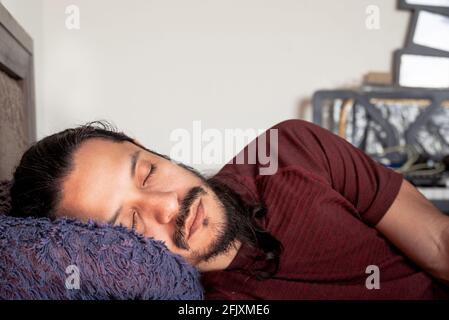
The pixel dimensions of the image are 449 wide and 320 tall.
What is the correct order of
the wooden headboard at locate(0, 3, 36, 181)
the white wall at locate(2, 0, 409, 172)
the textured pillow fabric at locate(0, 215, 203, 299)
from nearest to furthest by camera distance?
the textured pillow fabric at locate(0, 215, 203, 299), the wooden headboard at locate(0, 3, 36, 181), the white wall at locate(2, 0, 409, 172)

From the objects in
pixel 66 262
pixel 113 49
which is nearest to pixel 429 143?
pixel 113 49

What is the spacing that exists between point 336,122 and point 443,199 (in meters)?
0.56

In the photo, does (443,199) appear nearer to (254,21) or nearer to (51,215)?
(254,21)

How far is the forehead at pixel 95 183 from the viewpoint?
2.60 ft

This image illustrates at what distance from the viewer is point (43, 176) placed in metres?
0.84

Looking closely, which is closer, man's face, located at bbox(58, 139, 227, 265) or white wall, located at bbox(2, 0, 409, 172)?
man's face, located at bbox(58, 139, 227, 265)

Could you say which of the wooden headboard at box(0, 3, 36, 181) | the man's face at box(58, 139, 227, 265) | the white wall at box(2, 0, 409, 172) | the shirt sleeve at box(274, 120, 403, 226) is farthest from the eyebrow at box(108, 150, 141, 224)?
the white wall at box(2, 0, 409, 172)

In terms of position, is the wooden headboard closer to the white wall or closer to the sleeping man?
the white wall

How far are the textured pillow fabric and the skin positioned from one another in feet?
0.57

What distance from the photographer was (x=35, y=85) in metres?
1.89

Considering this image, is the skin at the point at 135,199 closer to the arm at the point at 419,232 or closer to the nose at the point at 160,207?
the nose at the point at 160,207

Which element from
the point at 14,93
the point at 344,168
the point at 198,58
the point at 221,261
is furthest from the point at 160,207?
the point at 198,58

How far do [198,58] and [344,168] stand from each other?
133cm

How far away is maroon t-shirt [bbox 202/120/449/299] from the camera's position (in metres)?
0.83
